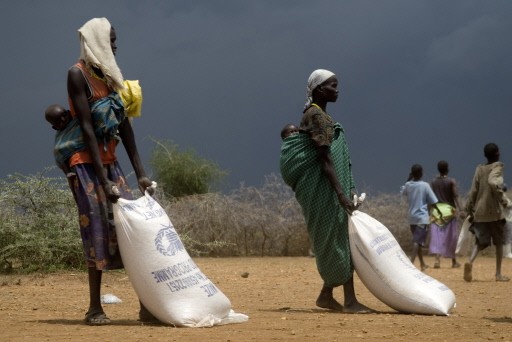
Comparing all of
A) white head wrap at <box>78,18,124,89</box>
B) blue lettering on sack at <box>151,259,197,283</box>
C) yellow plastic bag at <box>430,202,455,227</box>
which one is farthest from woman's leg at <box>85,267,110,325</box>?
yellow plastic bag at <box>430,202,455,227</box>

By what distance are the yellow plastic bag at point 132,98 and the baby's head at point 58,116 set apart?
444 mm

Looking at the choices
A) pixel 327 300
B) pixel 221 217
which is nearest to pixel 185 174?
pixel 221 217

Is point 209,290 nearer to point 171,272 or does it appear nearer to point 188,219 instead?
point 171,272

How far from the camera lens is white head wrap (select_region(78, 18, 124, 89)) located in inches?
282

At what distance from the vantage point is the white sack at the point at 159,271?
22.6ft

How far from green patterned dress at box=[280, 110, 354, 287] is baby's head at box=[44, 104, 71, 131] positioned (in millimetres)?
2114

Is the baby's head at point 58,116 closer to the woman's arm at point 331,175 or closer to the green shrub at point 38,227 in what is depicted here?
the woman's arm at point 331,175

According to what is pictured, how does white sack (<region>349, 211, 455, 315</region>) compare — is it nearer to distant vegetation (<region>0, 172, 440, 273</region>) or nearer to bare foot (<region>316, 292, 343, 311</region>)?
bare foot (<region>316, 292, 343, 311</region>)

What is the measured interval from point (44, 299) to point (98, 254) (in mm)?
3251

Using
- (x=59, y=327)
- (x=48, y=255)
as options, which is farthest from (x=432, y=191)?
(x=59, y=327)

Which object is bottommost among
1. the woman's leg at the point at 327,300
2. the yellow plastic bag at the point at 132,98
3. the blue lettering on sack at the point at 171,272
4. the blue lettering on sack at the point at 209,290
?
the woman's leg at the point at 327,300

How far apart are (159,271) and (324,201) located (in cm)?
205

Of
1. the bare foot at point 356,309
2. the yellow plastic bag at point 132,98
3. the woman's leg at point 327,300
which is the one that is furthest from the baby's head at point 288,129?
the yellow plastic bag at point 132,98

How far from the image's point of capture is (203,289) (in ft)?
22.9
